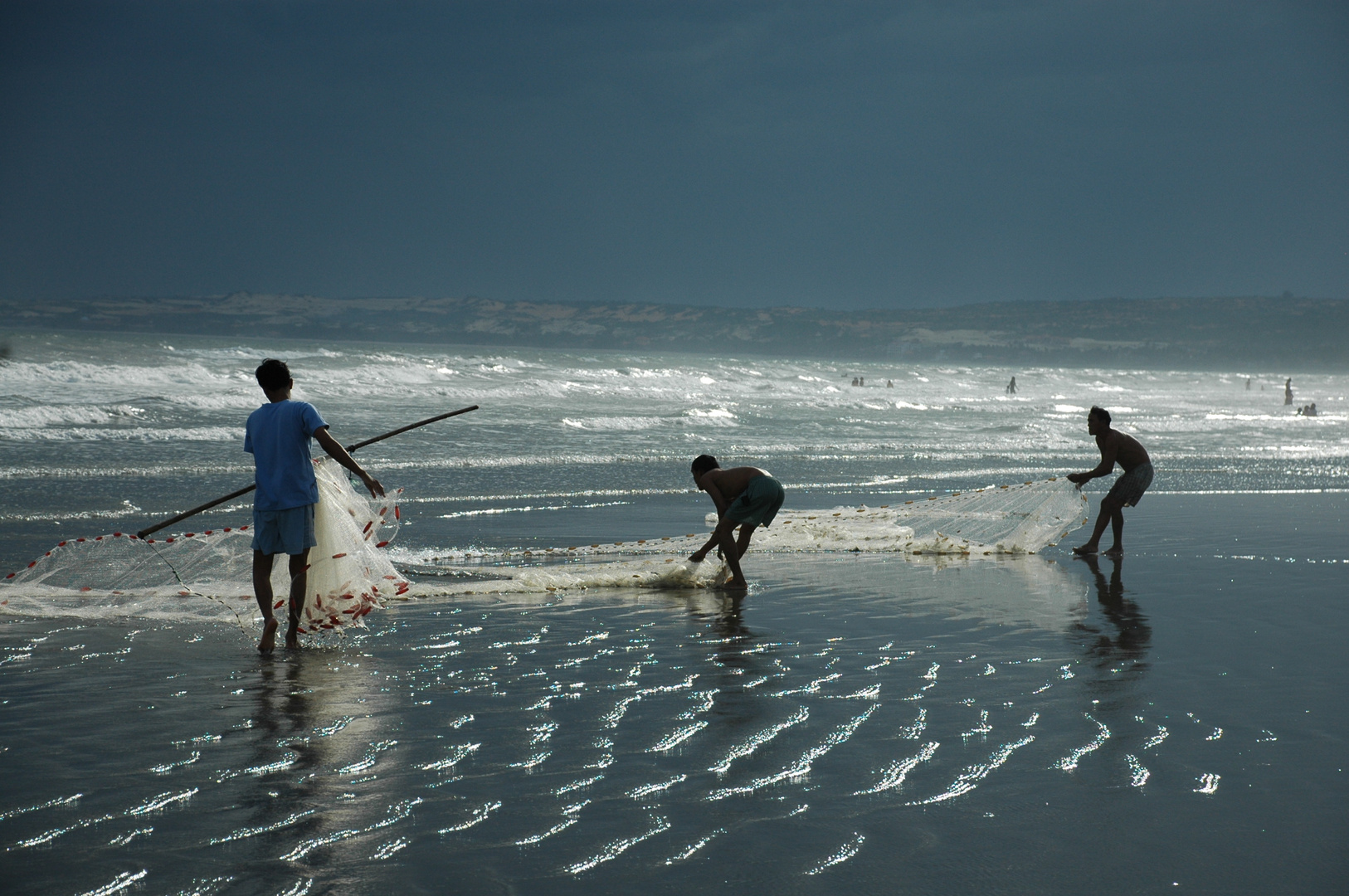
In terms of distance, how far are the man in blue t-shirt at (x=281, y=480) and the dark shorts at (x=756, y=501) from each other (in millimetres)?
2920


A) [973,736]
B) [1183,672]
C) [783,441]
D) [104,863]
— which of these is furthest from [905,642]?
[783,441]

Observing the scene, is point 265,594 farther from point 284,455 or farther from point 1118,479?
point 1118,479

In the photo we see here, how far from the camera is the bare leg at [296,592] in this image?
18.9 ft

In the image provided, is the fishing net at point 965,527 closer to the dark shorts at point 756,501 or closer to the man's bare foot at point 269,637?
the dark shorts at point 756,501

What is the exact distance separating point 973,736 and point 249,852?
258cm

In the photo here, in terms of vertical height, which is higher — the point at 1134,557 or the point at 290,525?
the point at 290,525

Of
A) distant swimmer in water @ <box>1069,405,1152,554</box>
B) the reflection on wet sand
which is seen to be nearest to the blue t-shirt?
the reflection on wet sand

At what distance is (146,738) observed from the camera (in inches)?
169

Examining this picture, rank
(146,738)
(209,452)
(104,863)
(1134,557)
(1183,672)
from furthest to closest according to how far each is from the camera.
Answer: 1. (209,452)
2. (1134,557)
3. (1183,672)
4. (146,738)
5. (104,863)

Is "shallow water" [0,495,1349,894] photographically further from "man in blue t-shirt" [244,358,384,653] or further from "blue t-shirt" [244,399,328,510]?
"blue t-shirt" [244,399,328,510]

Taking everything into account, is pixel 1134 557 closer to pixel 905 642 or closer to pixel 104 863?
pixel 905 642

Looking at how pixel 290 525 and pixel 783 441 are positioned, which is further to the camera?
pixel 783 441

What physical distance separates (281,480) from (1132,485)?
23.2 feet

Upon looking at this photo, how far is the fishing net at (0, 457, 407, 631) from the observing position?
6.06 m
